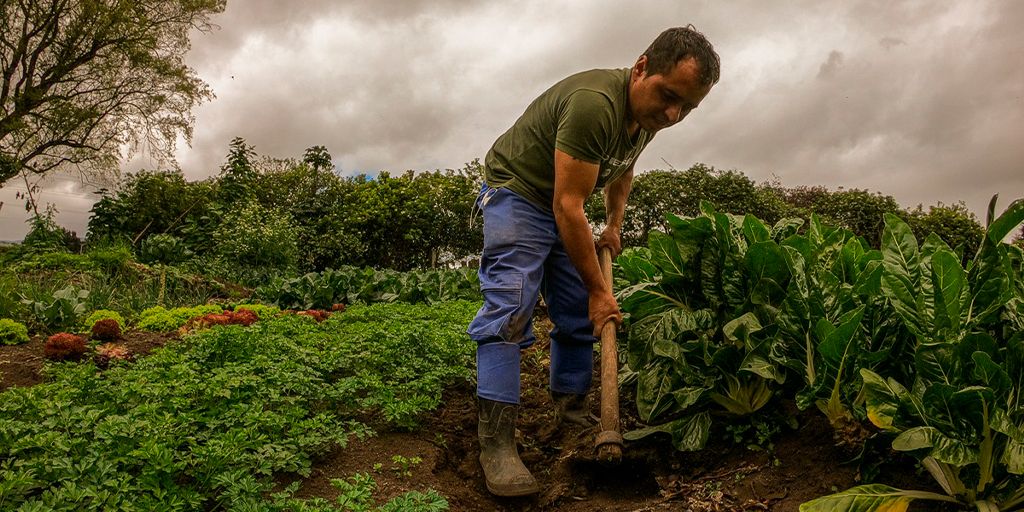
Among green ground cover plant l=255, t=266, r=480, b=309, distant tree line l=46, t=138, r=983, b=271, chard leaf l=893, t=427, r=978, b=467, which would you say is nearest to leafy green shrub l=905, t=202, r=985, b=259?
distant tree line l=46, t=138, r=983, b=271

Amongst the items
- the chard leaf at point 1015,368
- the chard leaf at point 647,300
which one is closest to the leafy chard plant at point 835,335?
the chard leaf at point 1015,368

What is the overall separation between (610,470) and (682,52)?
188 centimetres

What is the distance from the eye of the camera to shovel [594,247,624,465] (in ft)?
8.77

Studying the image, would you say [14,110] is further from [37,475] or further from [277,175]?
[37,475]

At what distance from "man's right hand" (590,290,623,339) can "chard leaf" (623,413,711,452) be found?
502 mm

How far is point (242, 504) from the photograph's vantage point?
202 centimetres

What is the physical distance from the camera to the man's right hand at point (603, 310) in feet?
9.48

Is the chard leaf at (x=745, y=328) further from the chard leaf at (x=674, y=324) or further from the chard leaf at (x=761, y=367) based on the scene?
the chard leaf at (x=674, y=324)

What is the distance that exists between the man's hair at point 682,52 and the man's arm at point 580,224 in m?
0.52

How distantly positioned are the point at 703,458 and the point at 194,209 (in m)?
17.3

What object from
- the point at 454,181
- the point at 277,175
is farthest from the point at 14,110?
the point at 454,181

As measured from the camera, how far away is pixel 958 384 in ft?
6.31

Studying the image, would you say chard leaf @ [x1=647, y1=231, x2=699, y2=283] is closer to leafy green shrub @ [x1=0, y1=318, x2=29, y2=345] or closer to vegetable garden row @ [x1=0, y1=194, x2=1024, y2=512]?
vegetable garden row @ [x1=0, y1=194, x2=1024, y2=512]

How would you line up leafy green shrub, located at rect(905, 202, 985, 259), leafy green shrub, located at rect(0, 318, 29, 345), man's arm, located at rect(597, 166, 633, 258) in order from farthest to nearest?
leafy green shrub, located at rect(905, 202, 985, 259) → leafy green shrub, located at rect(0, 318, 29, 345) → man's arm, located at rect(597, 166, 633, 258)
